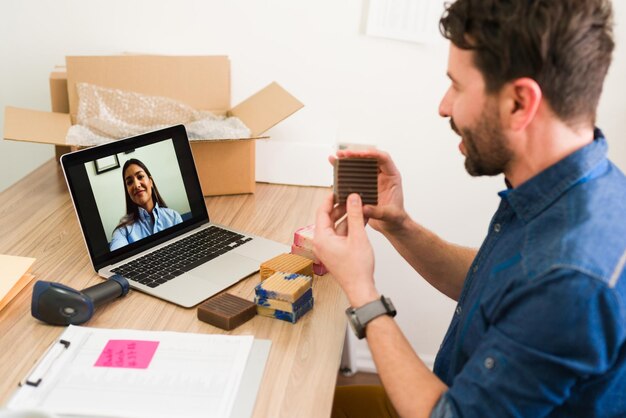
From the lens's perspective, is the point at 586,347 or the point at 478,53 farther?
the point at 478,53

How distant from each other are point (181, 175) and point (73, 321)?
44 centimetres

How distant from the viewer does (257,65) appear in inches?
70.6

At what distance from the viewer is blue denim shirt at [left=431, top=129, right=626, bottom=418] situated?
0.80 metres

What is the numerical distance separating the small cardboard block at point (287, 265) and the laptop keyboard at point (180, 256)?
15 cm

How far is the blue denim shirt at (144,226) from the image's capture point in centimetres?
128

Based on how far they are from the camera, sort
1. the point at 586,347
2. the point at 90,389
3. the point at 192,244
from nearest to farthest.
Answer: the point at 586,347, the point at 90,389, the point at 192,244

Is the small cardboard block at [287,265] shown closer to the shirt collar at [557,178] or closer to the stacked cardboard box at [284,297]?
the stacked cardboard box at [284,297]

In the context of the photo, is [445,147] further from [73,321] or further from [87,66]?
[73,321]

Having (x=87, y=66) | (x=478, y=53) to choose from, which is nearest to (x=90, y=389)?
(x=478, y=53)

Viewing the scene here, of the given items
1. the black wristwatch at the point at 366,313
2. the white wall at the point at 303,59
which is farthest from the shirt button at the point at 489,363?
the white wall at the point at 303,59

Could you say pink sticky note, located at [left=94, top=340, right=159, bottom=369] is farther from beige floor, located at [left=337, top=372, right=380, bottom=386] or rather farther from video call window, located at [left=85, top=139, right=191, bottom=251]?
beige floor, located at [left=337, top=372, right=380, bottom=386]

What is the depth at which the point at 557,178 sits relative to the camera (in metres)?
0.92

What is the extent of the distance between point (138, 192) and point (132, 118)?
358mm

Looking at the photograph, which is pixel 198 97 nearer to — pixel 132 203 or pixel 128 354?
pixel 132 203
